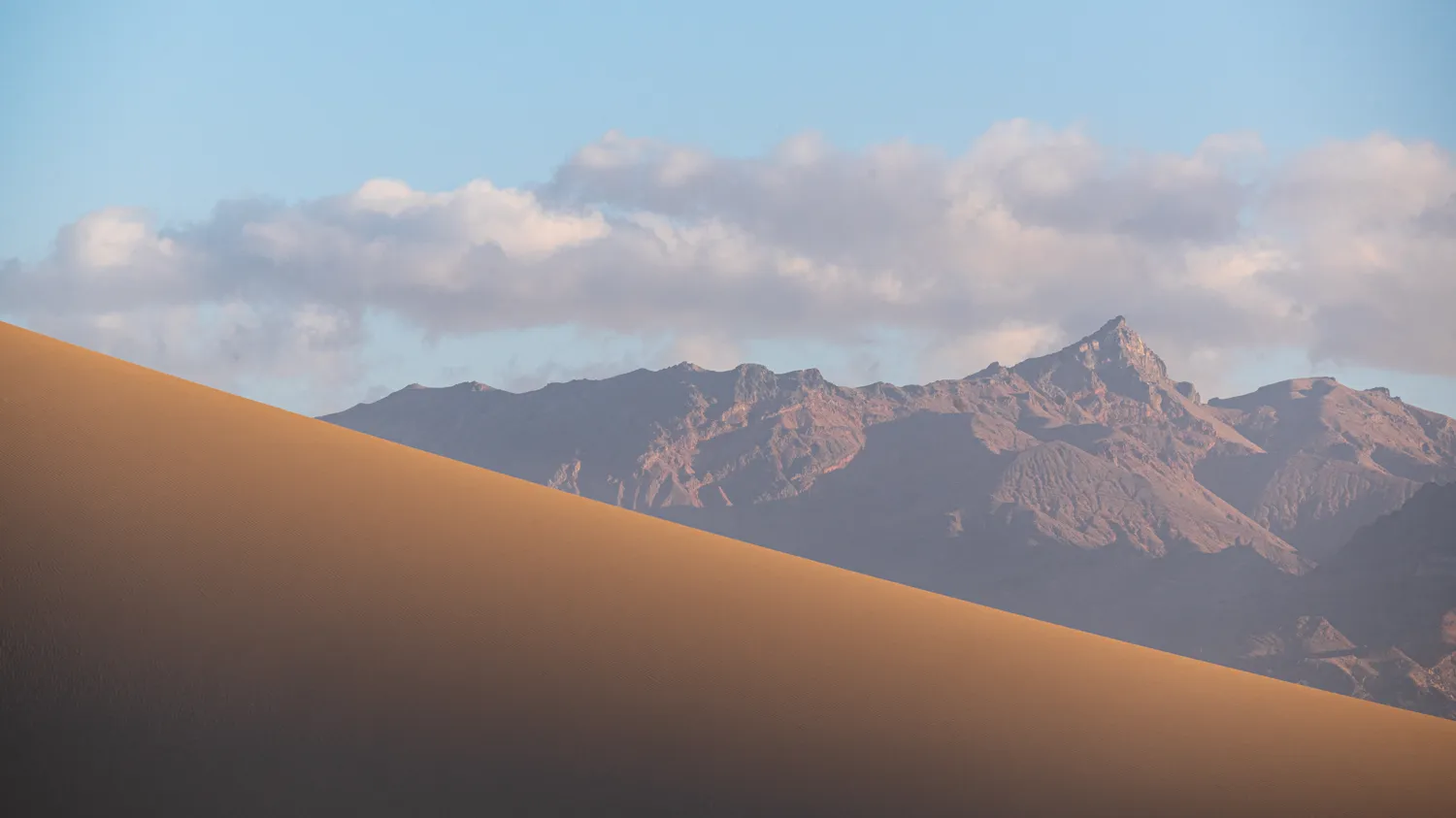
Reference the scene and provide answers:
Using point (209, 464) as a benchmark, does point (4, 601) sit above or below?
below

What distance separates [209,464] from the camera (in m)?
16.4

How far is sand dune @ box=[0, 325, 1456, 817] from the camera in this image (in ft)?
34.2

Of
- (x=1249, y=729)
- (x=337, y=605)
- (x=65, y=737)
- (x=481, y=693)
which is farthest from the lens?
(x=1249, y=729)

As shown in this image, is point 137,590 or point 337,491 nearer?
point 137,590

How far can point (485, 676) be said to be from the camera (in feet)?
40.5

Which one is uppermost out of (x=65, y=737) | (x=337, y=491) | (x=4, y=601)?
(x=337, y=491)

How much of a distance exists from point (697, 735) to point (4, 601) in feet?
19.8

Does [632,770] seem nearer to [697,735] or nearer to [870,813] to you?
[697,735]

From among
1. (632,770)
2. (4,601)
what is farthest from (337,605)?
(632,770)

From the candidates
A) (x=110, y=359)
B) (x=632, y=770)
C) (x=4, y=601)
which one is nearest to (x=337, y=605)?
(x=4, y=601)

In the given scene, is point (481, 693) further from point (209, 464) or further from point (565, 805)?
point (209, 464)

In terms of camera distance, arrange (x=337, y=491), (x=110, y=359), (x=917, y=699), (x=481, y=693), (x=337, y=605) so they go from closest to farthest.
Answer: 1. (x=481, y=693)
2. (x=337, y=605)
3. (x=917, y=699)
4. (x=337, y=491)
5. (x=110, y=359)

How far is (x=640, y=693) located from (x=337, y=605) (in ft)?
10.3

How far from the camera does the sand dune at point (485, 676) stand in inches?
411
